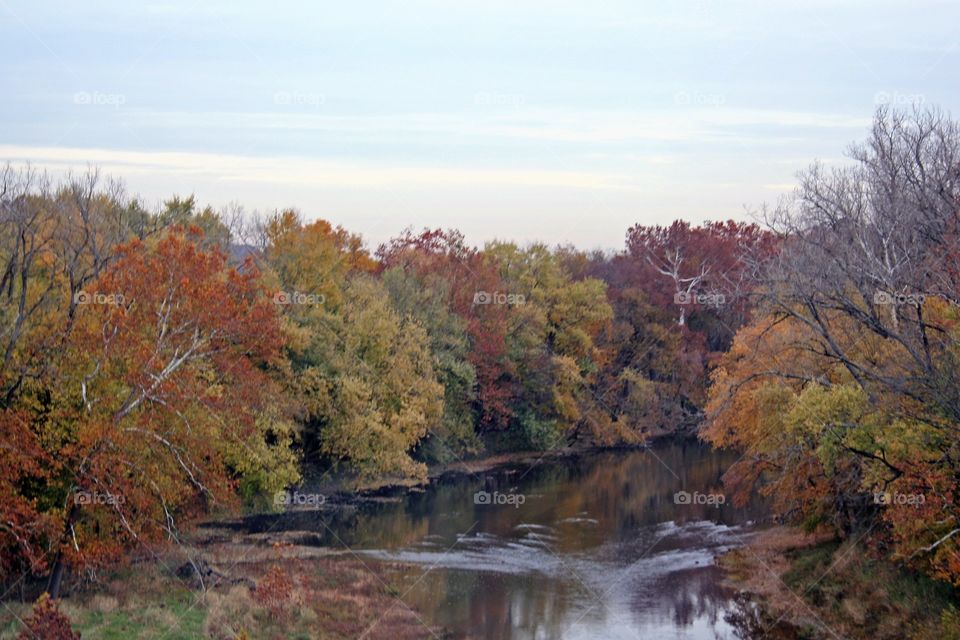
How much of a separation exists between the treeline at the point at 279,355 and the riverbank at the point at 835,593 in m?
8.69

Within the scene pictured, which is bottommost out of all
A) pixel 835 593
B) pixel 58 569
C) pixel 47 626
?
pixel 835 593

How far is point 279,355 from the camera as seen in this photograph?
39.2 m

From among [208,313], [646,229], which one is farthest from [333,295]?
[646,229]

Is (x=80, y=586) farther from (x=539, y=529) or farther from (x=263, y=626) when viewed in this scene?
(x=539, y=529)

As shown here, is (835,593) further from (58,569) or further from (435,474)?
(435,474)

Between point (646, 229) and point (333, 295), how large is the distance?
39.7 metres

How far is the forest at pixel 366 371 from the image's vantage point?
2425cm

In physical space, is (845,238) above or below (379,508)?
above

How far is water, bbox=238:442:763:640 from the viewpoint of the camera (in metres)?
28.1

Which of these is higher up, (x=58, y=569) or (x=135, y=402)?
(x=135, y=402)

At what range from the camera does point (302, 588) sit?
2897 centimetres

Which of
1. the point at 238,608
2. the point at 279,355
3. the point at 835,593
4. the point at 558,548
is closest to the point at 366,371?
the point at 279,355

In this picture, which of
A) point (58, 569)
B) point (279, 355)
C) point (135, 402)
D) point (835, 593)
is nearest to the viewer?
point (135, 402)

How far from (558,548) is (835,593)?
1007 cm
